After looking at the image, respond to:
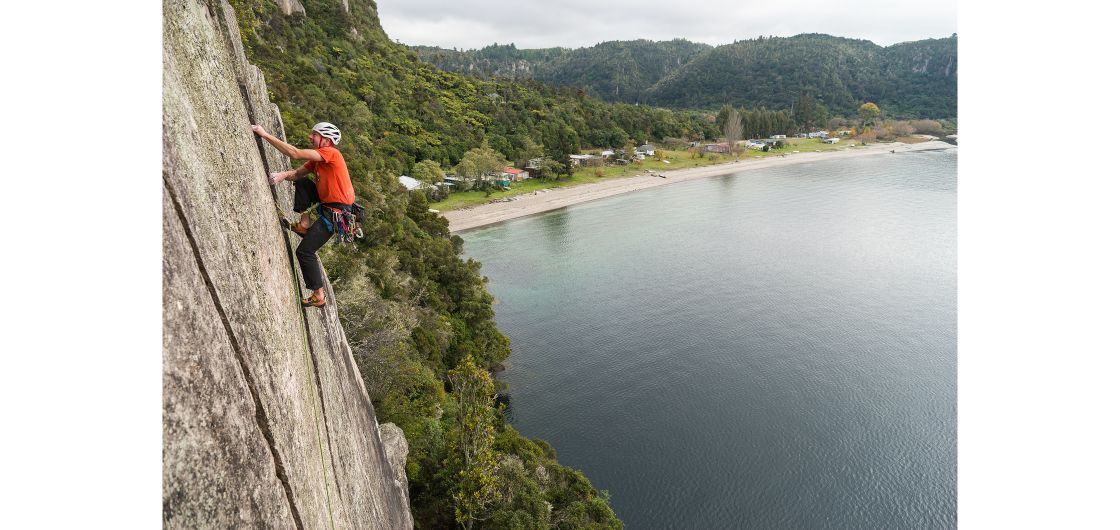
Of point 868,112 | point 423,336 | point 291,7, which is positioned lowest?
point 423,336

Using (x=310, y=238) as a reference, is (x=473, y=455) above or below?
below

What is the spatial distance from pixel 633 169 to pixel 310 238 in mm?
100786

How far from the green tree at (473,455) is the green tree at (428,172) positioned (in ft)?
187

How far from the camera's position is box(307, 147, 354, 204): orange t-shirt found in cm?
704

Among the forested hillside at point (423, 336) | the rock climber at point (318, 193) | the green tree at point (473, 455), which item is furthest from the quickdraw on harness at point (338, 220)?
the green tree at point (473, 455)

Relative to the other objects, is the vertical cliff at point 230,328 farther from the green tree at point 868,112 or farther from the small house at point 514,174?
the green tree at point 868,112

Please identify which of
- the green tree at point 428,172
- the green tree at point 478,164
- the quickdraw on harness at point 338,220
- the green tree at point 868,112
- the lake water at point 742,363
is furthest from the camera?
the green tree at point 868,112

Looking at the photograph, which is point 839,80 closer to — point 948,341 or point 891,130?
point 891,130

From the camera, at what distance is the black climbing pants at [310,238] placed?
739cm

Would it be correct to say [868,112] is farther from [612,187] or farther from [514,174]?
[514,174]

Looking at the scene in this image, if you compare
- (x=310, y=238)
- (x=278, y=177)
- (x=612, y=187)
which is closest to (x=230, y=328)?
(x=310, y=238)

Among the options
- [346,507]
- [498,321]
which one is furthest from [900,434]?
[346,507]

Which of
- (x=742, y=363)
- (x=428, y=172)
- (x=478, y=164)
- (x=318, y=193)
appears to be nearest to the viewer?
(x=318, y=193)

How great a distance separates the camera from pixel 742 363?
122 feet
